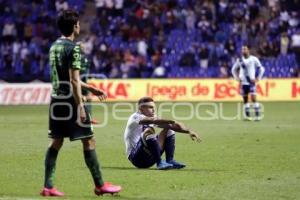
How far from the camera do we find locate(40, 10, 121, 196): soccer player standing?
9.66 m

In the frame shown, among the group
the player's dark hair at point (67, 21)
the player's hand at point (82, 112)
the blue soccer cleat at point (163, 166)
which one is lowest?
the blue soccer cleat at point (163, 166)

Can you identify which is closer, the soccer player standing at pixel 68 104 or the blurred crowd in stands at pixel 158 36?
the soccer player standing at pixel 68 104

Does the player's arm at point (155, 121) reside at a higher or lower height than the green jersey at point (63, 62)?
lower

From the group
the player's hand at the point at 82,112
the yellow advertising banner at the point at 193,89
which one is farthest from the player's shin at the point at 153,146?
the yellow advertising banner at the point at 193,89

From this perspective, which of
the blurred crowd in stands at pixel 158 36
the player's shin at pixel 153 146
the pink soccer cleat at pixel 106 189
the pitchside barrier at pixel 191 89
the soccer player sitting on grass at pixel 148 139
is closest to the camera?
the pink soccer cleat at pixel 106 189

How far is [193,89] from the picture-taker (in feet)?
111

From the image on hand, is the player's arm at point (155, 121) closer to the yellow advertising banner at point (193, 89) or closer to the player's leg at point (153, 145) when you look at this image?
the player's leg at point (153, 145)

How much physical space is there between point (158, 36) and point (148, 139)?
81.4 ft

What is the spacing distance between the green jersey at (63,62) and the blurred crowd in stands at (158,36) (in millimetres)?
25036

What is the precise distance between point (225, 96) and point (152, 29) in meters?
5.58

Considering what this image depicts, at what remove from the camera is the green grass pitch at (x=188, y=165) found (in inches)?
408

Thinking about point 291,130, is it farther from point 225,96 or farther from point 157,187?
point 225,96

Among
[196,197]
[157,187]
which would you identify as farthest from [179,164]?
[196,197]

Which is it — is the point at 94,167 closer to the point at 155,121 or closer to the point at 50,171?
the point at 50,171
